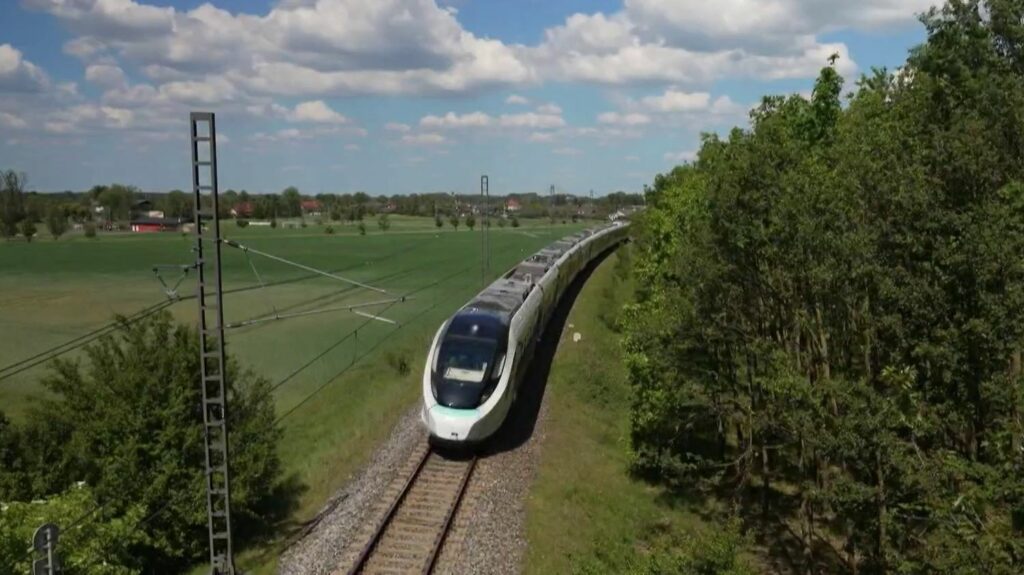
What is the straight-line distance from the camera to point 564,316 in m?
48.9

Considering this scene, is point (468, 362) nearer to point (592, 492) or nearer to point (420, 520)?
point (592, 492)

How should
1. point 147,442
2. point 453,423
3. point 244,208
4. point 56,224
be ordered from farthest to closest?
point 244,208
point 56,224
point 453,423
point 147,442

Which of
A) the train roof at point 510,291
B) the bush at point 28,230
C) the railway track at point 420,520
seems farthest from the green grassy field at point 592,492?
the bush at point 28,230

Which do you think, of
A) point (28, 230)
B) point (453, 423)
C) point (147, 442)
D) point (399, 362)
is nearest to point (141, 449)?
point (147, 442)

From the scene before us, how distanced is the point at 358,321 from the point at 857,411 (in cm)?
4433

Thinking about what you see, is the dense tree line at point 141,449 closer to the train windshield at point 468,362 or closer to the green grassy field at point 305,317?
the green grassy field at point 305,317

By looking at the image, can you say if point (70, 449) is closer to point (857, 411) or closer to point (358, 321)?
point (857, 411)

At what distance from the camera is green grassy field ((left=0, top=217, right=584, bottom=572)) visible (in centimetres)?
2673

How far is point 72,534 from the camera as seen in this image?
13.8 meters

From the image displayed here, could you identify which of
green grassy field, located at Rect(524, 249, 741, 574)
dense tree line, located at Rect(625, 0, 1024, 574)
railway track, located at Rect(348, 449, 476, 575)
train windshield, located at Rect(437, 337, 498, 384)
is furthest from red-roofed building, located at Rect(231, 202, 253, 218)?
dense tree line, located at Rect(625, 0, 1024, 574)

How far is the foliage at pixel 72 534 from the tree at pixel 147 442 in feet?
5.26

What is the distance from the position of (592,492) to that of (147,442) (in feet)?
35.4

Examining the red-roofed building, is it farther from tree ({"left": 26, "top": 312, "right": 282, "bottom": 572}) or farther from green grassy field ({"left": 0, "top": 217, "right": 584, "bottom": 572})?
tree ({"left": 26, "top": 312, "right": 282, "bottom": 572})

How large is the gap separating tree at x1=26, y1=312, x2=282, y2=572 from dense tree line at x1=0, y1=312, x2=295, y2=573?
0.07 ft
